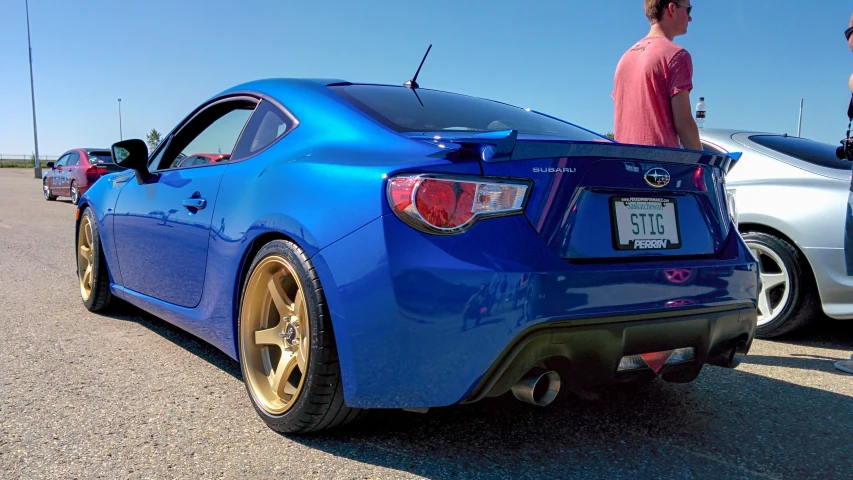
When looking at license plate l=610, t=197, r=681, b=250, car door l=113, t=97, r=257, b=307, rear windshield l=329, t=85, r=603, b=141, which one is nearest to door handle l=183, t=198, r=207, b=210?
car door l=113, t=97, r=257, b=307

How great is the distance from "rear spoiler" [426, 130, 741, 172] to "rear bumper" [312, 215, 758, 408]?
205 millimetres

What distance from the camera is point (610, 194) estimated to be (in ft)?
7.75

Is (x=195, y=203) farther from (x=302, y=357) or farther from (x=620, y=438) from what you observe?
(x=620, y=438)

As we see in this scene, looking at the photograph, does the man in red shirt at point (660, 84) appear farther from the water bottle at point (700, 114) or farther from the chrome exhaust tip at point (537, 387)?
the chrome exhaust tip at point (537, 387)

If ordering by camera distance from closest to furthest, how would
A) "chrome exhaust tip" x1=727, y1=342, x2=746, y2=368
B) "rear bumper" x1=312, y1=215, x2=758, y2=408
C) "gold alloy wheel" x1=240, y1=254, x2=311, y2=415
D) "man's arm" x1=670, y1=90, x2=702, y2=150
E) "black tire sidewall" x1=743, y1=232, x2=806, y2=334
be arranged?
1. "rear bumper" x1=312, y1=215, x2=758, y2=408
2. "gold alloy wheel" x1=240, y1=254, x2=311, y2=415
3. "chrome exhaust tip" x1=727, y1=342, x2=746, y2=368
4. "man's arm" x1=670, y1=90, x2=702, y2=150
5. "black tire sidewall" x1=743, y1=232, x2=806, y2=334

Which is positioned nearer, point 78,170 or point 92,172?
point 92,172

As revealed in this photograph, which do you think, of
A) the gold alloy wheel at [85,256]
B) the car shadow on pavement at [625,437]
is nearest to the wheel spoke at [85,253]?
the gold alloy wheel at [85,256]

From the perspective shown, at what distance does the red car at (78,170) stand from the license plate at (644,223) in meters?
15.2

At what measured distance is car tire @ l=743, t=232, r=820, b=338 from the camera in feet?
14.1

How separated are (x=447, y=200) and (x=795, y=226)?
2.99 m

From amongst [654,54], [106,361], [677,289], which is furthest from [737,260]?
[106,361]

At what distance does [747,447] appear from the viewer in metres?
2.63

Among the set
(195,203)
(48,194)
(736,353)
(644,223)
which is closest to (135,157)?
(195,203)

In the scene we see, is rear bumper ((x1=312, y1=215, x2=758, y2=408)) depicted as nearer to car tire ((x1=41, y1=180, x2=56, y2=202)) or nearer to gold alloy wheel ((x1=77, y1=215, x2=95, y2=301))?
gold alloy wheel ((x1=77, y1=215, x2=95, y2=301))
